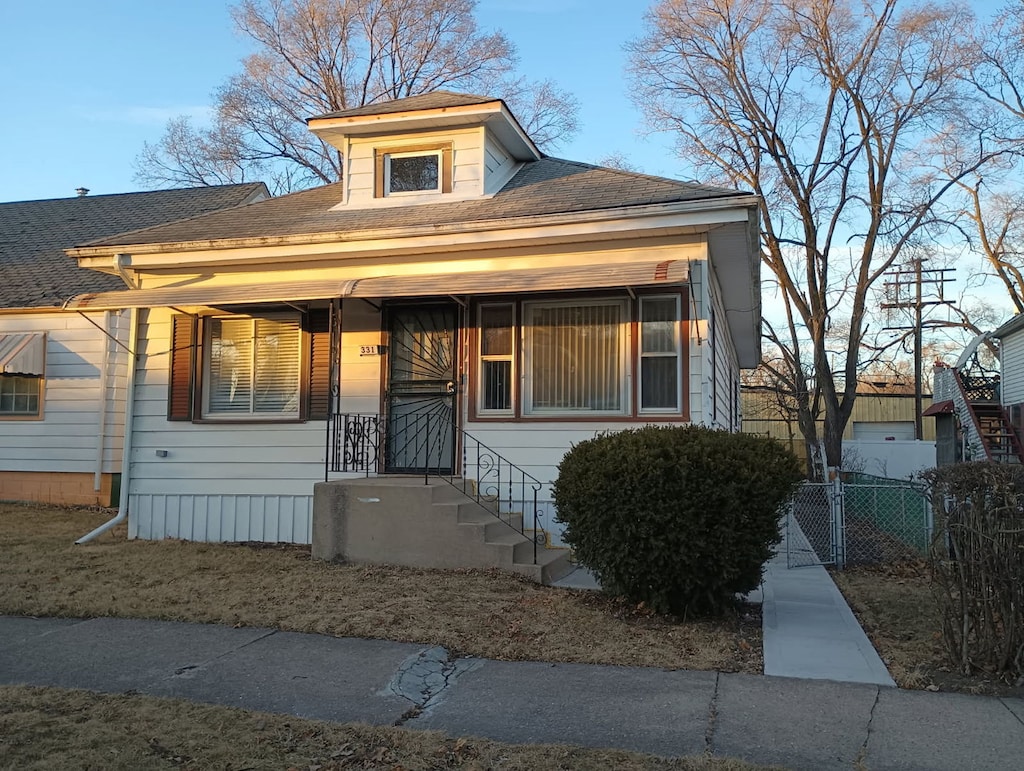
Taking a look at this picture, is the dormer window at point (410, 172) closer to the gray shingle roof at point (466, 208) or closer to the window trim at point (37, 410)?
the gray shingle roof at point (466, 208)

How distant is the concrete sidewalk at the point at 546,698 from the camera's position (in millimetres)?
4168

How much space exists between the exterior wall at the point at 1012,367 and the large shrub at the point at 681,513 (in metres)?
22.6

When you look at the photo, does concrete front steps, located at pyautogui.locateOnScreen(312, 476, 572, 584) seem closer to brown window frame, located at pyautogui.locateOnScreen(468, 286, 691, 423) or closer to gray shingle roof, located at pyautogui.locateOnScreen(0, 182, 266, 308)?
brown window frame, located at pyautogui.locateOnScreen(468, 286, 691, 423)

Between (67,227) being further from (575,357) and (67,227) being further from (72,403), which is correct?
(575,357)

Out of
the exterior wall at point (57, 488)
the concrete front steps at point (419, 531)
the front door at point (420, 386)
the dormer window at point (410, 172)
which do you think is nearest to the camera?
the concrete front steps at point (419, 531)

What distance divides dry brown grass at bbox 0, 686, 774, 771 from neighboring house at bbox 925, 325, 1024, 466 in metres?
21.7

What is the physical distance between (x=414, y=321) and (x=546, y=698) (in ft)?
20.6

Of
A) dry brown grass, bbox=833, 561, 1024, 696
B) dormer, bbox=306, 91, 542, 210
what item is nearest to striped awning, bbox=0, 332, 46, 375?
dormer, bbox=306, 91, 542, 210

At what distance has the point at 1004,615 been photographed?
5.07m

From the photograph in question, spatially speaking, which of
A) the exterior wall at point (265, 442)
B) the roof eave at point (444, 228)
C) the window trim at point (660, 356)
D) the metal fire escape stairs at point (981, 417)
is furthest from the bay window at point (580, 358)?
the metal fire escape stairs at point (981, 417)

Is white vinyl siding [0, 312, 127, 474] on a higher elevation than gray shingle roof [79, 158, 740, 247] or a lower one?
lower

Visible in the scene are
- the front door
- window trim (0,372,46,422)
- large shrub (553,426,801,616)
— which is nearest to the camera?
large shrub (553,426,801,616)

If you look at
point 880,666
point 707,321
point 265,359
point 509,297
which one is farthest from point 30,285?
point 880,666

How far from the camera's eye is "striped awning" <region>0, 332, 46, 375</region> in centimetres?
1383
